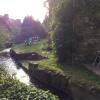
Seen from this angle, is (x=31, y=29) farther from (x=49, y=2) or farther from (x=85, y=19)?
(x=85, y=19)

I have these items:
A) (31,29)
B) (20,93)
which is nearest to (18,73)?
(20,93)

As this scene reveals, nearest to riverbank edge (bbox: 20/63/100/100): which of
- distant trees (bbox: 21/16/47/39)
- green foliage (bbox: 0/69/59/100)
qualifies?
green foliage (bbox: 0/69/59/100)

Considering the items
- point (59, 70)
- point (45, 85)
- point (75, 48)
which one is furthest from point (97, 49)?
→ point (45, 85)

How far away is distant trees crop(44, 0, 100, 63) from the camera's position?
1494 inches

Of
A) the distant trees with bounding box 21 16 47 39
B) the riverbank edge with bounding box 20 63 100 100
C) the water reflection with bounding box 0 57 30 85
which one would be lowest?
the water reflection with bounding box 0 57 30 85

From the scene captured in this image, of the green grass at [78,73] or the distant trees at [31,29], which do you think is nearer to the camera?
the green grass at [78,73]

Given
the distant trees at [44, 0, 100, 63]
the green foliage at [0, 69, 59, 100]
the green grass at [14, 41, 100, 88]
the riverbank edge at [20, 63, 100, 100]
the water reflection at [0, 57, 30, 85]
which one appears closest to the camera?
the green foliage at [0, 69, 59, 100]

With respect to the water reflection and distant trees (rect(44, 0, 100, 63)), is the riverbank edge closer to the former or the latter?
the water reflection

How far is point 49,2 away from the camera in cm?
5503

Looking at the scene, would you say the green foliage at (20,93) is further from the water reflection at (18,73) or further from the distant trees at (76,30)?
the distant trees at (76,30)

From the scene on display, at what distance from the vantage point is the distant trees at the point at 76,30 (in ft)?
124

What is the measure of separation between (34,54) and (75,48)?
21382mm

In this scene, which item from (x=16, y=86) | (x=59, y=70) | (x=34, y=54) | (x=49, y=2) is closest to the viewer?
(x=16, y=86)

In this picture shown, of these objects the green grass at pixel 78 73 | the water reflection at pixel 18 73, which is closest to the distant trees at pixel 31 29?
the water reflection at pixel 18 73
